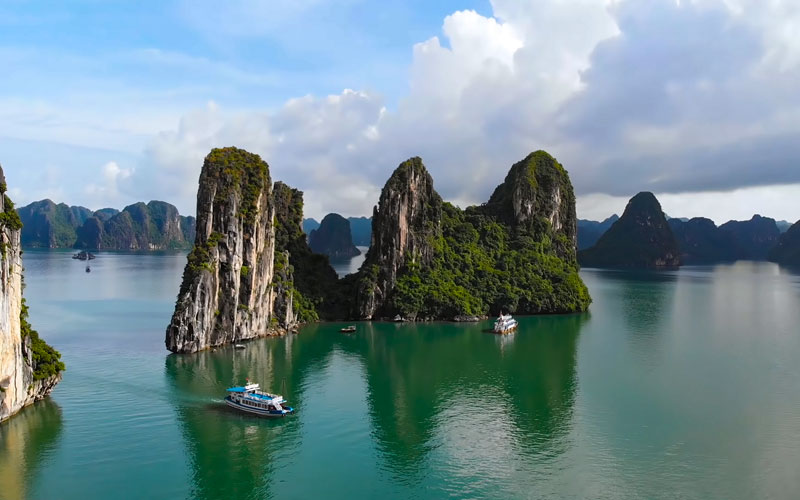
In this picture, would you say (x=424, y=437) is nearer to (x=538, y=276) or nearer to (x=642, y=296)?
(x=538, y=276)

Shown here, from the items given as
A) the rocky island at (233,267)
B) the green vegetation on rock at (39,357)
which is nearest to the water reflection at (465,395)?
the rocky island at (233,267)

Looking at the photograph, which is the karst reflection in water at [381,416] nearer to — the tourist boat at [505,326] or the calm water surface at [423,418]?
the calm water surface at [423,418]

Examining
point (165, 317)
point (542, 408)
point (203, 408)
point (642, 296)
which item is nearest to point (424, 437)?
point (542, 408)

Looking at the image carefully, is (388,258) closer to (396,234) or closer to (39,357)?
(396,234)

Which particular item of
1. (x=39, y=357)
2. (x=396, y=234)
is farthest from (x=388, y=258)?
(x=39, y=357)

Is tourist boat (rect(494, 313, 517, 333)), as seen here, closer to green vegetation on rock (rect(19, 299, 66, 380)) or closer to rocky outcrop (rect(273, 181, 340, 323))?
rocky outcrop (rect(273, 181, 340, 323))
